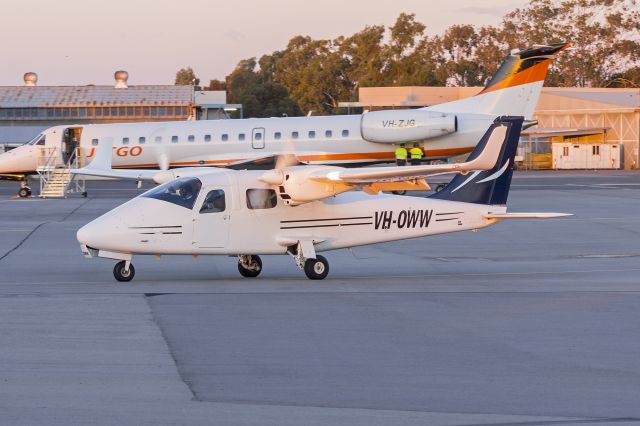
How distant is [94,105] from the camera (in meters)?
87.0

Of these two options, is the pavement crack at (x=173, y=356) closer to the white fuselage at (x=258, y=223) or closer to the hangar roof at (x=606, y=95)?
the white fuselage at (x=258, y=223)

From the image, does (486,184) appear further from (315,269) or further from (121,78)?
(121,78)

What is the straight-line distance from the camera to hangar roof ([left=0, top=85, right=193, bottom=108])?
285 ft

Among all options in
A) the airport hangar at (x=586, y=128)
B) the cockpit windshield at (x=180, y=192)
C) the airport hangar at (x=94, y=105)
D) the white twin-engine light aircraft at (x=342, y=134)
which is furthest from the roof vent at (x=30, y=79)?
the cockpit windshield at (x=180, y=192)

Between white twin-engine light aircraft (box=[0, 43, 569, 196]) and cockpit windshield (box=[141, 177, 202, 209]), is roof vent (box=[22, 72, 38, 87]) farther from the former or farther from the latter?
cockpit windshield (box=[141, 177, 202, 209])

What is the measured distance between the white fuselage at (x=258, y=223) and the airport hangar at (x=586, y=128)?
56512 millimetres

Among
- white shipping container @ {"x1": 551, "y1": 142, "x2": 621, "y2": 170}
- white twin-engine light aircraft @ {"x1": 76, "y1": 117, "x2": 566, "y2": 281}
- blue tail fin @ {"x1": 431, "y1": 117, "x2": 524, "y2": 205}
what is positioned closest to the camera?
white twin-engine light aircraft @ {"x1": 76, "y1": 117, "x2": 566, "y2": 281}

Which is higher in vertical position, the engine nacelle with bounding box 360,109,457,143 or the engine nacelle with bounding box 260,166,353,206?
the engine nacelle with bounding box 360,109,457,143

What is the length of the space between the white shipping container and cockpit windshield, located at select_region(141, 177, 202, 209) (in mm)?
61298

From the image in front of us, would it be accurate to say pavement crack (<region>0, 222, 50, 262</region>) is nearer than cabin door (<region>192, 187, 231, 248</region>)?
No

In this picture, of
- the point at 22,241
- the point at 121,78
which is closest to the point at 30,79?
the point at 121,78

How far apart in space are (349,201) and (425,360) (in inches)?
293

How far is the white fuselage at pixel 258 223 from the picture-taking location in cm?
1708

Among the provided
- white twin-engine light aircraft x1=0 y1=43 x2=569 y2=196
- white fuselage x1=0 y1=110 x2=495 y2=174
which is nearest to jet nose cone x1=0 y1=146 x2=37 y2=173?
white twin-engine light aircraft x1=0 y1=43 x2=569 y2=196
